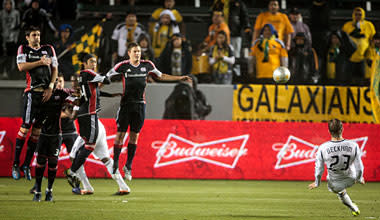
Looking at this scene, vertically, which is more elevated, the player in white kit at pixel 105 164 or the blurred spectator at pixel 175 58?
the blurred spectator at pixel 175 58

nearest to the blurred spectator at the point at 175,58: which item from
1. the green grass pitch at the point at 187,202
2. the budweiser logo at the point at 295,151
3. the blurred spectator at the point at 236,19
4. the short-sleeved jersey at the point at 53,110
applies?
the blurred spectator at the point at 236,19

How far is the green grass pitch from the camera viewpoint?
933cm

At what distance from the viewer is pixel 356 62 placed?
18344 mm

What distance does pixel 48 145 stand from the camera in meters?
10.5

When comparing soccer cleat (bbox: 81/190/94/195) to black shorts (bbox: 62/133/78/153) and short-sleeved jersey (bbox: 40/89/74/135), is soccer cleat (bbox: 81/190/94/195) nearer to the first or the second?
black shorts (bbox: 62/133/78/153)

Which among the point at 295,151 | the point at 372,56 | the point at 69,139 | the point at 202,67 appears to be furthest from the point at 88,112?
the point at 372,56

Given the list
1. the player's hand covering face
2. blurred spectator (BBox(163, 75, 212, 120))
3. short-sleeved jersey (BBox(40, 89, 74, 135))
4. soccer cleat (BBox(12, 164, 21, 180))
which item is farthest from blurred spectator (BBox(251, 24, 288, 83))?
short-sleeved jersey (BBox(40, 89, 74, 135))

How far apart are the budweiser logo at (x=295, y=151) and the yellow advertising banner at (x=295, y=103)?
759mm

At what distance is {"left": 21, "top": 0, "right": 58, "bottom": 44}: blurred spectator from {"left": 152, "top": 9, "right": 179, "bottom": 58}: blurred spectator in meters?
2.76

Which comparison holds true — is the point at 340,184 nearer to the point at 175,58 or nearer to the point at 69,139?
the point at 69,139

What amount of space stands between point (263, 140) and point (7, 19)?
25.0 feet

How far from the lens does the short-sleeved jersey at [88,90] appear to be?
11.4 meters

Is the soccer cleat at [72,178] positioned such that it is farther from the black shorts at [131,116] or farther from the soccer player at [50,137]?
the black shorts at [131,116]

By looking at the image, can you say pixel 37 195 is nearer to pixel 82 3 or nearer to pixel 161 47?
pixel 161 47
